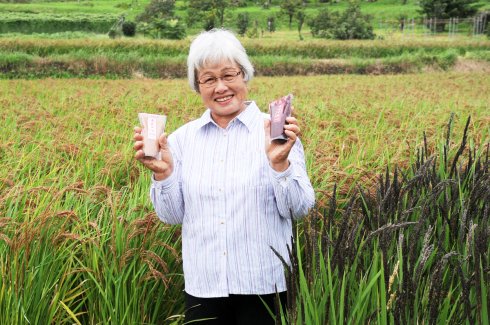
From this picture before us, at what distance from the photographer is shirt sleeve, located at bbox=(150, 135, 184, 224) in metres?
2.44

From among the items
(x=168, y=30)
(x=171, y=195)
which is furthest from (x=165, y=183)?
(x=168, y=30)

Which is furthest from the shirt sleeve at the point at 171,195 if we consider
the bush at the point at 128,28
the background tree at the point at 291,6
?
the background tree at the point at 291,6

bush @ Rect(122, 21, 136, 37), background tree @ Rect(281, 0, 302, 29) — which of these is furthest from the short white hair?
background tree @ Rect(281, 0, 302, 29)

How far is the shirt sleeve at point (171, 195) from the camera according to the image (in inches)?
96.2

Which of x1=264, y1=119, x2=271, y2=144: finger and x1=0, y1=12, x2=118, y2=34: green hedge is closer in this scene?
x1=264, y1=119, x2=271, y2=144: finger

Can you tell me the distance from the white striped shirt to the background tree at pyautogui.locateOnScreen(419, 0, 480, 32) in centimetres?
5646

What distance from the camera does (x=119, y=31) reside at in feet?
138

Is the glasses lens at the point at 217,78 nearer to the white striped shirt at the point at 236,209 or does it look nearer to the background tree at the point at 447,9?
the white striped shirt at the point at 236,209

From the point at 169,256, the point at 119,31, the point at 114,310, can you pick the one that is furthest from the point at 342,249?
the point at 119,31

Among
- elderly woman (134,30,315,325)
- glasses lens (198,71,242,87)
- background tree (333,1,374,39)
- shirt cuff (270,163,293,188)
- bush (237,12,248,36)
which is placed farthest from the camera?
bush (237,12,248,36)

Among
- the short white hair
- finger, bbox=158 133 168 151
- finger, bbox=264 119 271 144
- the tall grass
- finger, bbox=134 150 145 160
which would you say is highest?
the short white hair

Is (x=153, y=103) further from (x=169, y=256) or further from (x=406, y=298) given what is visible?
(x=406, y=298)

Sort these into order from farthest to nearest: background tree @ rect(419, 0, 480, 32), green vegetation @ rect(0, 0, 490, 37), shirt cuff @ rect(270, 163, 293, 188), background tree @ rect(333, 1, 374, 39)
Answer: background tree @ rect(419, 0, 480, 32)
green vegetation @ rect(0, 0, 490, 37)
background tree @ rect(333, 1, 374, 39)
shirt cuff @ rect(270, 163, 293, 188)

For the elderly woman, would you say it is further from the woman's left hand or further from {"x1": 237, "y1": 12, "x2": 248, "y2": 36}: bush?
{"x1": 237, "y1": 12, "x2": 248, "y2": 36}: bush
